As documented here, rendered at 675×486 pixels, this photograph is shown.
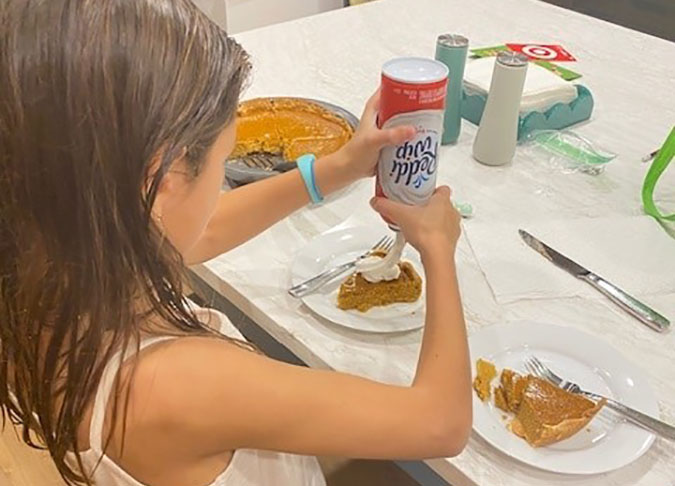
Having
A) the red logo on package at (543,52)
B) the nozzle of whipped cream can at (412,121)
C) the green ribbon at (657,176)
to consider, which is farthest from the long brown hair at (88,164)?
the red logo on package at (543,52)

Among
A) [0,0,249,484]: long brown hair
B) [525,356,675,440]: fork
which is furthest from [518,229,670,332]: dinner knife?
[0,0,249,484]: long brown hair

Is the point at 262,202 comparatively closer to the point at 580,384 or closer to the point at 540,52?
the point at 580,384

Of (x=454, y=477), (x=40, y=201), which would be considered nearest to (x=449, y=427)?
(x=454, y=477)

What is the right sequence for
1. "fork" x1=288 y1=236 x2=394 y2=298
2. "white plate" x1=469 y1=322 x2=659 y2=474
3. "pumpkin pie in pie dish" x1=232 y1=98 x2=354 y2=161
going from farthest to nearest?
"pumpkin pie in pie dish" x1=232 y1=98 x2=354 y2=161, "fork" x1=288 y1=236 x2=394 y2=298, "white plate" x1=469 y1=322 x2=659 y2=474

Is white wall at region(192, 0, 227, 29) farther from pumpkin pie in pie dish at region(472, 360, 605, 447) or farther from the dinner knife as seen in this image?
Answer: pumpkin pie in pie dish at region(472, 360, 605, 447)

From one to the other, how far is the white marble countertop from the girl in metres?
0.13

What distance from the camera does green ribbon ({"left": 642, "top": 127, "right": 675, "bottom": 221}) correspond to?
1.21 metres

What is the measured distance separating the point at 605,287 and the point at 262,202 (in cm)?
48

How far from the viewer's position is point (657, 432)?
863 mm

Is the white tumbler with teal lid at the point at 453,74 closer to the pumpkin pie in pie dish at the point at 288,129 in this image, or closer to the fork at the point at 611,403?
the pumpkin pie in pie dish at the point at 288,129

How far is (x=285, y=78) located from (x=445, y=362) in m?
0.90

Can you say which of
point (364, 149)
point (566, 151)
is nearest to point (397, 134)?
point (364, 149)

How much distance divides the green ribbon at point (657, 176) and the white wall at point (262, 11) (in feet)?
6.68

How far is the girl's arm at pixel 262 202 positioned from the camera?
3.61 feet
